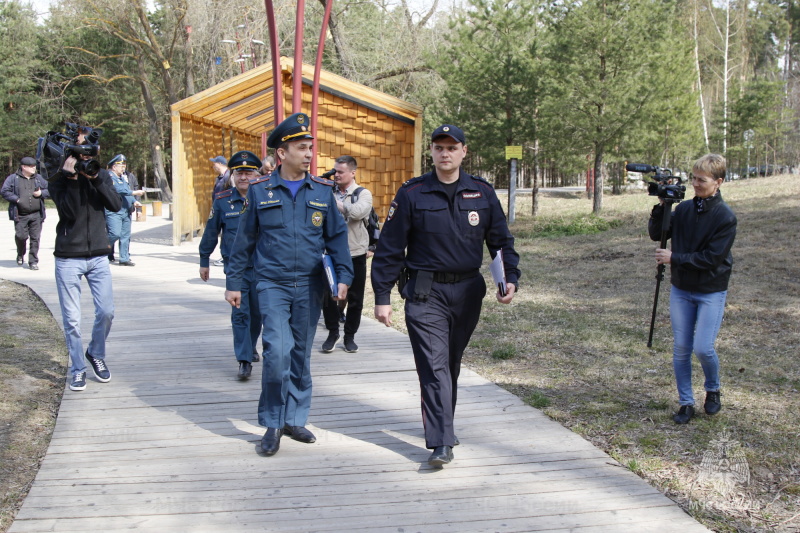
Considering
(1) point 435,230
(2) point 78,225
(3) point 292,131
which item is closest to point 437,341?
(1) point 435,230

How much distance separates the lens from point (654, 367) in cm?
679

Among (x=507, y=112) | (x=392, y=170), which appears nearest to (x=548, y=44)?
(x=507, y=112)

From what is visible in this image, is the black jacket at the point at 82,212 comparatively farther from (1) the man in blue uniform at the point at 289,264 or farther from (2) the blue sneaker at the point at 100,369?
(1) the man in blue uniform at the point at 289,264

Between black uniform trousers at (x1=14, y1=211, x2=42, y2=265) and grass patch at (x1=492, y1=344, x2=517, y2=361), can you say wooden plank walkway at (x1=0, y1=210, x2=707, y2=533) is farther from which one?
black uniform trousers at (x1=14, y1=211, x2=42, y2=265)

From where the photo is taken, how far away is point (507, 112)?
71.8 ft

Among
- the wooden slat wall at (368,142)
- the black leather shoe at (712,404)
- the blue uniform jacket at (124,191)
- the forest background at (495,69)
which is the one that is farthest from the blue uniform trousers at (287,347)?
the forest background at (495,69)

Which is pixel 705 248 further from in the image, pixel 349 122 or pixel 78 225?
pixel 349 122

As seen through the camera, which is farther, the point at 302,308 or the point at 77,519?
the point at 302,308

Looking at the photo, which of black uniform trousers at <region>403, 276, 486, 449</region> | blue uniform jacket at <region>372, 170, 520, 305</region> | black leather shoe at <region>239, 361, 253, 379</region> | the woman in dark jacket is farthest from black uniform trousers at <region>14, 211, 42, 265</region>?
the woman in dark jacket

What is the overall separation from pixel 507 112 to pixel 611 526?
62.9 ft

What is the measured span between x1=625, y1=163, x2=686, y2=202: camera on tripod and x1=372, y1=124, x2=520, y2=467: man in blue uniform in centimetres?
173

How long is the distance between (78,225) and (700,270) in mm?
4420

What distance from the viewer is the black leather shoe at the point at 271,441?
4594 mm

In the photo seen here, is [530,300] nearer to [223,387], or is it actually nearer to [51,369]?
[223,387]
